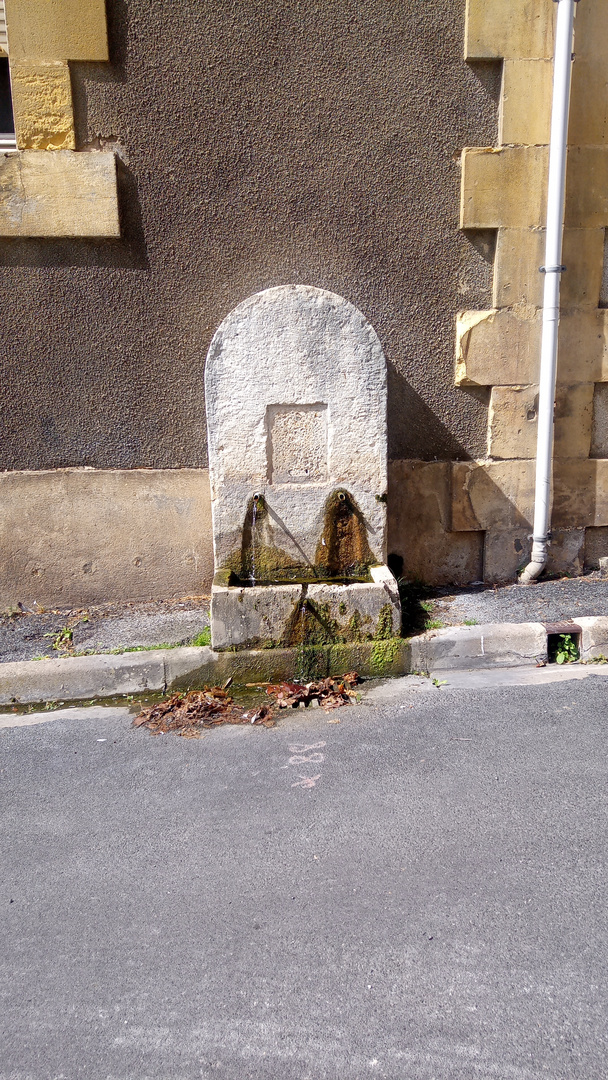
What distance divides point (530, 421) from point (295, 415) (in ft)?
5.67

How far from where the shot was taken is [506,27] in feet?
14.6

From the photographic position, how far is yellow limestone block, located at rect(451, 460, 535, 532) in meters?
4.96

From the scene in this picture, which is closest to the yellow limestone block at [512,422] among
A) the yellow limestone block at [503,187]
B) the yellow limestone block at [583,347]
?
the yellow limestone block at [583,347]

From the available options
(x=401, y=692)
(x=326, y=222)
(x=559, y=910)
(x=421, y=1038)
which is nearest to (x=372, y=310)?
(x=326, y=222)

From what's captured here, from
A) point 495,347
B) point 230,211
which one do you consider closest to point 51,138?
point 230,211

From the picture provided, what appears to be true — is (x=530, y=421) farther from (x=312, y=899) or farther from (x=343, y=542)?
(x=312, y=899)

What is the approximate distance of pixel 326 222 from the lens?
15.1 feet

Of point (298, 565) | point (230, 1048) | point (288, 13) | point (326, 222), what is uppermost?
point (288, 13)

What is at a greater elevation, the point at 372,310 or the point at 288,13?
the point at 288,13

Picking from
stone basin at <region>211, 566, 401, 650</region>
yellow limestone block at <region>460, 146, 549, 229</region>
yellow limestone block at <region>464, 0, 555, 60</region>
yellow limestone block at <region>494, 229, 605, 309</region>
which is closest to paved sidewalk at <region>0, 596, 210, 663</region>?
stone basin at <region>211, 566, 401, 650</region>

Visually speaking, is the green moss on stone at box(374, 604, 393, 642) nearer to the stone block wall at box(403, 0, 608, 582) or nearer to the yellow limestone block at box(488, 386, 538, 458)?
the stone block wall at box(403, 0, 608, 582)

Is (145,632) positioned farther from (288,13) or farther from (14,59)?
(288,13)

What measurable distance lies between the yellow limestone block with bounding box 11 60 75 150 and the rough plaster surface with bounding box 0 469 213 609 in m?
1.98

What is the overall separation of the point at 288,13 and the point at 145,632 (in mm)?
3791
